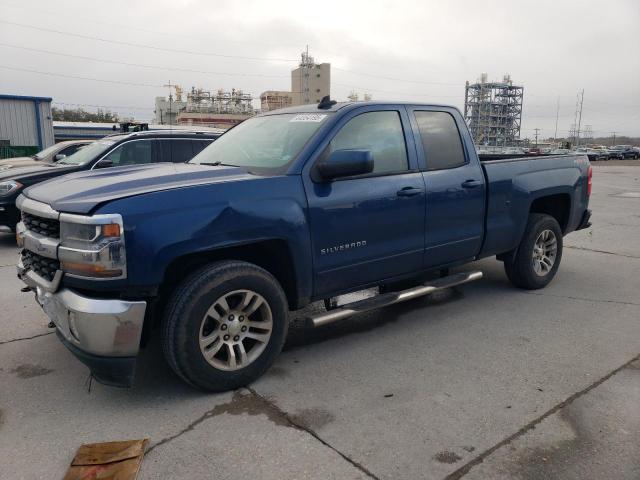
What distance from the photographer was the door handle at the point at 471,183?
183 inches

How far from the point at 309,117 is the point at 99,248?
79.4 inches

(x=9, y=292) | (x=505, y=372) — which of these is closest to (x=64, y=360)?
(x=9, y=292)

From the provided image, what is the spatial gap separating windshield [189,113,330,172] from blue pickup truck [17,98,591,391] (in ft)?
0.06

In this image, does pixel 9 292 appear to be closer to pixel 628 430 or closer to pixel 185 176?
pixel 185 176

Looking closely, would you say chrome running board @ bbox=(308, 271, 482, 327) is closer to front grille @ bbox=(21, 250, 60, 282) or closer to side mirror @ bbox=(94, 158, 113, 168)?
front grille @ bbox=(21, 250, 60, 282)

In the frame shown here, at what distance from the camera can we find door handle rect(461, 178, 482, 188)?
4.64m

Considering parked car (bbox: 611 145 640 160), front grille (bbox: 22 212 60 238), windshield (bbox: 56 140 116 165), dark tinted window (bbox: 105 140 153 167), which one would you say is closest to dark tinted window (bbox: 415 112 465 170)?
front grille (bbox: 22 212 60 238)

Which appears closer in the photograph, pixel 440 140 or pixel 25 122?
pixel 440 140

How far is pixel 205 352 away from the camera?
3250 mm

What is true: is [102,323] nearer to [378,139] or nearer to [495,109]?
[378,139]

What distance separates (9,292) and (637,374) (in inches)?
234

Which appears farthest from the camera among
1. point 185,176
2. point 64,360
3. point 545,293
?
point 545,293

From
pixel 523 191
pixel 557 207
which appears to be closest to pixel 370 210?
pixel 523 191

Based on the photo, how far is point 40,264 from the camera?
133 inches
